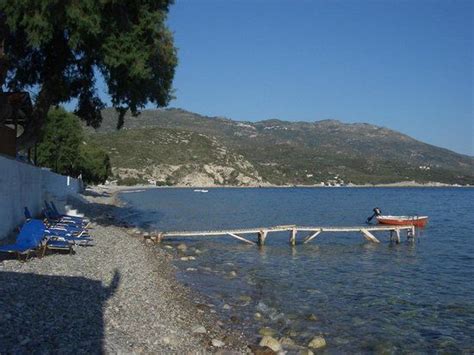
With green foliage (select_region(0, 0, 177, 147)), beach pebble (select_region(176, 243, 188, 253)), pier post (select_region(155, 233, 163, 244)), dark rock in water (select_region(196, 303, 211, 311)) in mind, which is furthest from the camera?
pier post (select_region(155, 233, 163, 244))

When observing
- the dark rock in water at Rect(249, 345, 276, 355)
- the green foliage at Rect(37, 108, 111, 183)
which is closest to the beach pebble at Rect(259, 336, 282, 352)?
the dark rock in water at Rect(249, 345, 276, 355)

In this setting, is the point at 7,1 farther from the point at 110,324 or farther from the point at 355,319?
the point at 355,319

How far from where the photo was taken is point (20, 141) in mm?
21547

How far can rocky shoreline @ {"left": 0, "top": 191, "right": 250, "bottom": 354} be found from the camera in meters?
7.58

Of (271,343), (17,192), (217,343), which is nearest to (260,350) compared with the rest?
(271,343)

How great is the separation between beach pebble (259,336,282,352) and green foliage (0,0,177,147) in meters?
11.8

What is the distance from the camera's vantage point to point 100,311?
9.44 m

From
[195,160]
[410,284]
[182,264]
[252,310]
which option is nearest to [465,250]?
[410,284]

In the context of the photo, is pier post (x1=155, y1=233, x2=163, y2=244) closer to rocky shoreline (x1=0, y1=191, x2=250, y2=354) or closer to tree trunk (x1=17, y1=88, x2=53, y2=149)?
tree trunk (x1=17, y1=88, x2=53, y2=149)

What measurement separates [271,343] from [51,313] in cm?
414

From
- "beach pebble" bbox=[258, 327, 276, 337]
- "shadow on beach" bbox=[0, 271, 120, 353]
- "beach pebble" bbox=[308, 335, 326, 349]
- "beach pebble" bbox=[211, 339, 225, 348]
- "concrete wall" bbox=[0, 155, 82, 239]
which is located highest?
"concrete wall" bbox=[0, 155, 82, 239]

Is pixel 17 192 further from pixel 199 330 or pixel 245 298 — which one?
pixel 199 330

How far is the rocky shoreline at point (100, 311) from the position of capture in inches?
299

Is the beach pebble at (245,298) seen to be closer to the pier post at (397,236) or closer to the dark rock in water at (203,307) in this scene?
the dark rock in water at (203,307)
